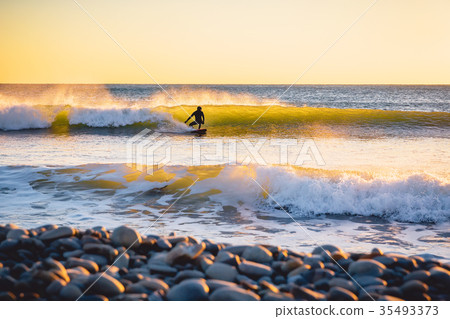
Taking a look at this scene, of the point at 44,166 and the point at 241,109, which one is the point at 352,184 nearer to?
the point at 44,166

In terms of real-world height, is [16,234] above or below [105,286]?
above

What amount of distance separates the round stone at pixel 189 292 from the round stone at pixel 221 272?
323 millimetres

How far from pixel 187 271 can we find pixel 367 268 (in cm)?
152

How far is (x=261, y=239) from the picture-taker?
17.8 ft

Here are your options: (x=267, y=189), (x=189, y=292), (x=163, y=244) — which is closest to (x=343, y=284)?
(x=189, y=292)

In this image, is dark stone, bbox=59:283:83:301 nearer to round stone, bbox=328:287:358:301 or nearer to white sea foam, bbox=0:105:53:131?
round stone, bbox=328:287:358:301

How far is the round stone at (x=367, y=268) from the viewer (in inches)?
139

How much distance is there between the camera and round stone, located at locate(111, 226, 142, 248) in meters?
4.04

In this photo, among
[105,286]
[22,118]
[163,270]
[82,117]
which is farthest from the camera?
[82,117]

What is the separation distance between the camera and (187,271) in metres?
3.42

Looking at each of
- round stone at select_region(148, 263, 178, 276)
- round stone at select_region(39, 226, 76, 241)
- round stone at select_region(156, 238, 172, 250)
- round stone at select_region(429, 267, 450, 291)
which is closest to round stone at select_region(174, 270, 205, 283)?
round stone at select_region(148, 263, 178, 276)

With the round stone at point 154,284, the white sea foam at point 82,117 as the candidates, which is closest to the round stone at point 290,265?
the round stone at point 154,284

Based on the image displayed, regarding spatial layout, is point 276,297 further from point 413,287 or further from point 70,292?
point 70,292

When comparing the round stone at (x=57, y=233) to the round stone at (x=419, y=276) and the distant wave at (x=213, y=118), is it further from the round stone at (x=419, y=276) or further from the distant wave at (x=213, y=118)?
the distant wave at (x=213, y=118)
